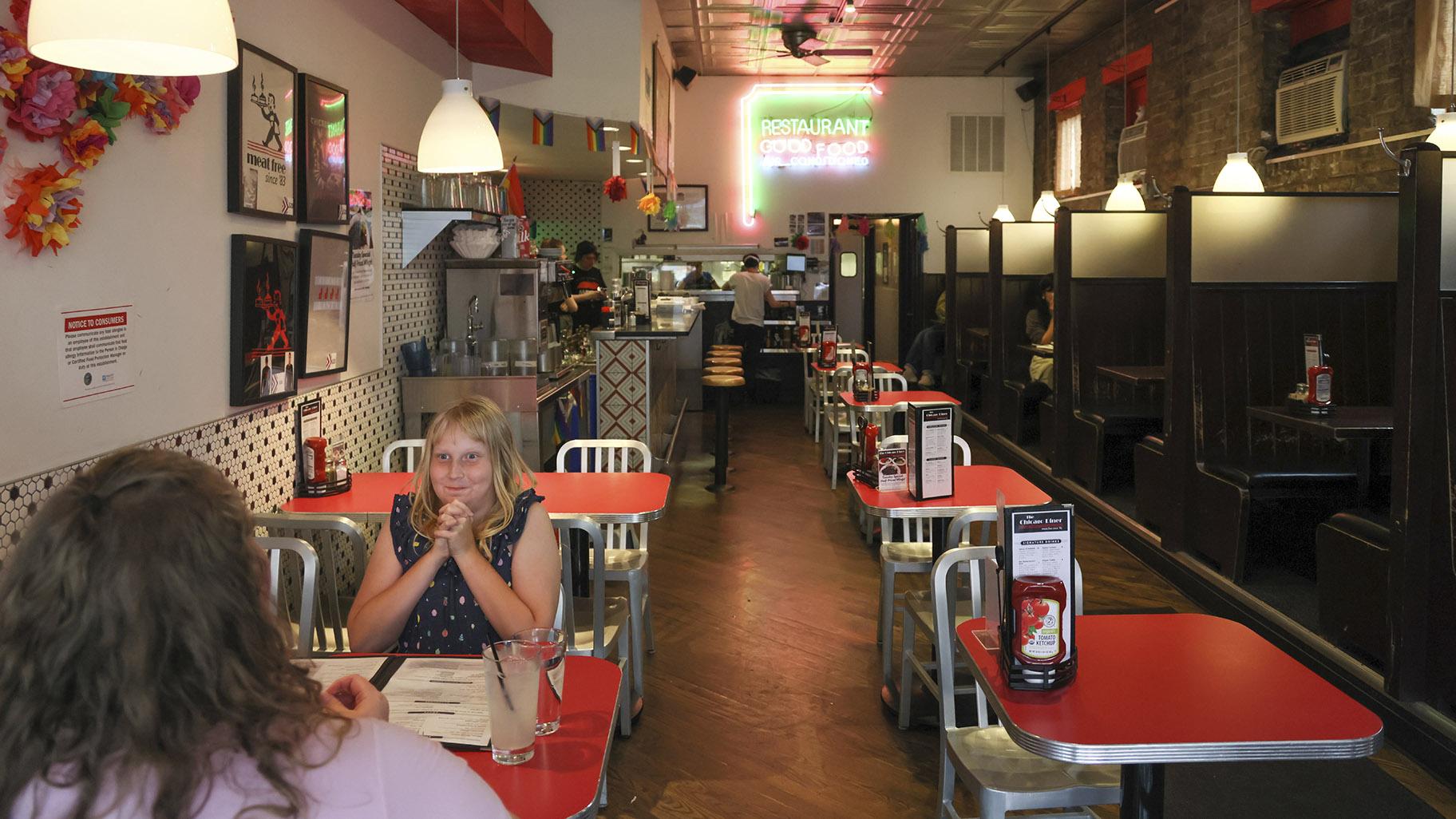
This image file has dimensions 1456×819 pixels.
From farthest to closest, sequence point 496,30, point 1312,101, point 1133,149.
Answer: point 1133,149, point 1312,101, point 496,30

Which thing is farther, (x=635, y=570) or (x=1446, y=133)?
(x=1446, y=133)

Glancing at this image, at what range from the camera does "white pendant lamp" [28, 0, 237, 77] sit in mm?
1797

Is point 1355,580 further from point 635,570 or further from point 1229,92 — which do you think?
point 1229,92

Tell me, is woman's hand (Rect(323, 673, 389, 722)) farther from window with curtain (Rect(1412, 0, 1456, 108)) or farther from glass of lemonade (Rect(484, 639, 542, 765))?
window with curtain (Rect(1412, 0, 1456, 108))

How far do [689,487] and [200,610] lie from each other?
22.9 feet

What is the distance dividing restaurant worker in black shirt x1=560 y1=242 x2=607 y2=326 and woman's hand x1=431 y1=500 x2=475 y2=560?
6.76 m

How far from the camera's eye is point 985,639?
235 centimetres

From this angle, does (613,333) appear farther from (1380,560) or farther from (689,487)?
(1380,560)

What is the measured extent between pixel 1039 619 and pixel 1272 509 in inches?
140

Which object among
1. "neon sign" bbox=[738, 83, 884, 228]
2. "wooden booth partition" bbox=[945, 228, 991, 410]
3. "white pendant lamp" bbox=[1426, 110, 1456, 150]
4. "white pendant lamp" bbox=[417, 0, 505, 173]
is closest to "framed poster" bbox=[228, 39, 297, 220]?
"white pendant lamp" bbox=[417, 0, 505, 173]

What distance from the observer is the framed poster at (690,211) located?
13.5 metres

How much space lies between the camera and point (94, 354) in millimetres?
2943

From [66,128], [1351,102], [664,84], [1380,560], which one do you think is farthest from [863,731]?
[664,84]

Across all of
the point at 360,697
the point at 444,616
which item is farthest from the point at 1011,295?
the point at 360,697
